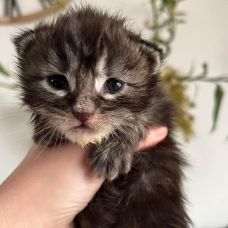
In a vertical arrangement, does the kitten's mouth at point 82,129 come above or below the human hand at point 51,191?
above

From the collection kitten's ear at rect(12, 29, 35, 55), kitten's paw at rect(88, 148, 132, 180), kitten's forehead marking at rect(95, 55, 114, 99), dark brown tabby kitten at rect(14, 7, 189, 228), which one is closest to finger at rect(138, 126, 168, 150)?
dark brown tabby kitten at rect(14, 7, 189, 228)

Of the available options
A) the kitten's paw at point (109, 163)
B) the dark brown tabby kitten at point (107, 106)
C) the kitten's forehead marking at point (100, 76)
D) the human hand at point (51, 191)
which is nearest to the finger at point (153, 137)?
the dark brown tabby kitten at point (107, 106)

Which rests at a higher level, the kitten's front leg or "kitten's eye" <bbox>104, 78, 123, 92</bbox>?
"kitten's eye" <bbox>104, 78, 123, 92</bbox>

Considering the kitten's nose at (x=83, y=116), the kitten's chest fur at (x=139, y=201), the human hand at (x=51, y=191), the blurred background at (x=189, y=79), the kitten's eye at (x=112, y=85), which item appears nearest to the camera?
the kitten's nose at (x=83, y=116)

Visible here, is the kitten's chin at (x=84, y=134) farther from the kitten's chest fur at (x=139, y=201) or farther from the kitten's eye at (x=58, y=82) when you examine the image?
the kitten's chest fur at (x=139, y=201)

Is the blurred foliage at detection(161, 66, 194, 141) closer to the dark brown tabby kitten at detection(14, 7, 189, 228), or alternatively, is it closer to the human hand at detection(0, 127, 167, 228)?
the dark brown tabby kitten at detection(14, 7, 189, 228)

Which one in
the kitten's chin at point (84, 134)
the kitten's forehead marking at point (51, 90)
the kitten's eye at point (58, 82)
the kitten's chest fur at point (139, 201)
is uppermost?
the kitten's eye at point (58, 82)

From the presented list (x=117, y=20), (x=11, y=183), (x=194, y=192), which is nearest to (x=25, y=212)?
(x=11, y=183)

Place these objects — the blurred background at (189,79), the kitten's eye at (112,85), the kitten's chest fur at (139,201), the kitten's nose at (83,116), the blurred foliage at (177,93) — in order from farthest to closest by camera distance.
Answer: the blurred background at (189,79) < the blurred foliage at (177,93) < the kitten's chest fur at (139,201) < the kitten's eye at (112,85) < the kitten's nose at (83,116)
